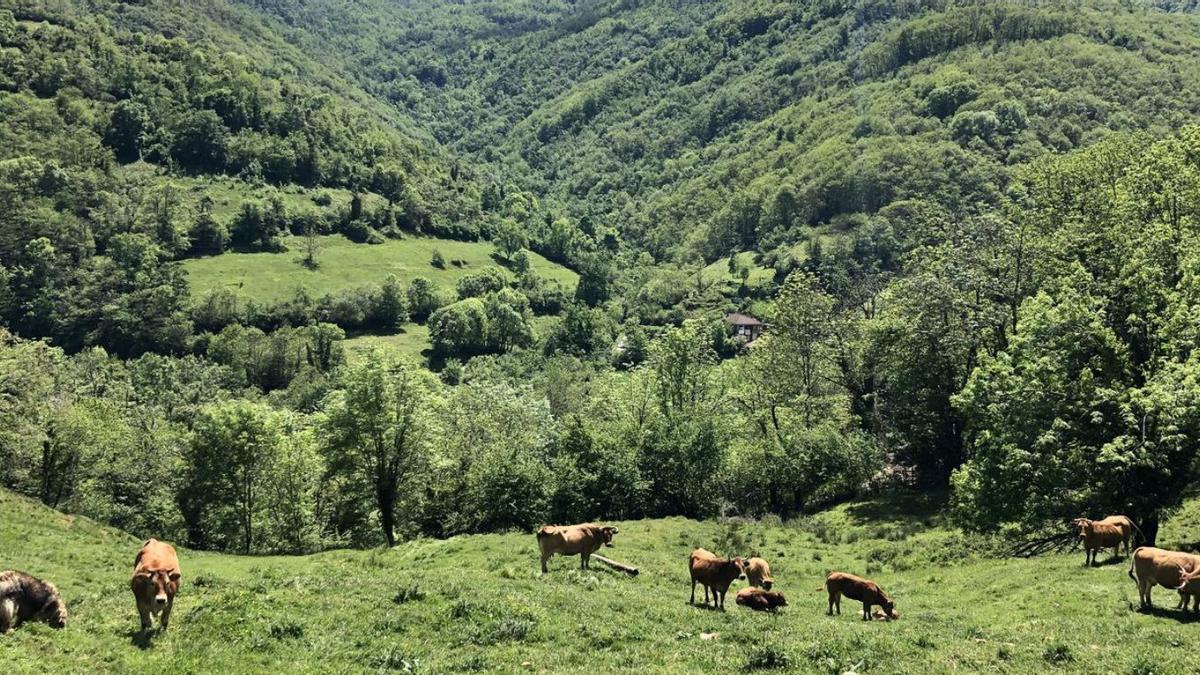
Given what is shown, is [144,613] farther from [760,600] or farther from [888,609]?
[888,609]

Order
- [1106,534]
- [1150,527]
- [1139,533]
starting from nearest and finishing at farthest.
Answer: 1. [1106,534]
2. [1139,533]
3. [1150,527]

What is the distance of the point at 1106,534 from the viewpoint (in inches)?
1016

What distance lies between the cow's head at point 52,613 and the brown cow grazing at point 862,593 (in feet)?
68.3

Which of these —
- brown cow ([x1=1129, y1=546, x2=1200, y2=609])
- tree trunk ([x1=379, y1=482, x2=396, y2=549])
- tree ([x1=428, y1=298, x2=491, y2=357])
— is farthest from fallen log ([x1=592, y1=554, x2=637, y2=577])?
tree ([x1=428, y1=298, x2=491, y2=357])

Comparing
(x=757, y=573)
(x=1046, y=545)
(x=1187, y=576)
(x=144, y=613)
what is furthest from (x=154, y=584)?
(x=1046, y=545)

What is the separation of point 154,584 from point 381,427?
32966mm

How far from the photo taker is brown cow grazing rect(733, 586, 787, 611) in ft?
76.2

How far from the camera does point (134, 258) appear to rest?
194 meters

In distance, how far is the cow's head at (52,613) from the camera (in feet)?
53.7

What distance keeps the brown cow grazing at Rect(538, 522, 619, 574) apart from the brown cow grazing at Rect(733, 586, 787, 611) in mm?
6151

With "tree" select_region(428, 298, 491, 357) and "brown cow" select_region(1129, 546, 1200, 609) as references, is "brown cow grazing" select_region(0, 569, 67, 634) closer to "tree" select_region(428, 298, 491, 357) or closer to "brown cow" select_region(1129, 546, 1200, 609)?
"brown cow" select_region(1129, 546, 1200, 609)

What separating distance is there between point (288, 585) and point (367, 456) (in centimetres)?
2872

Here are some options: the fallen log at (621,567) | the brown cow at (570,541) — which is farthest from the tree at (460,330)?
the brown cow at (570,541)

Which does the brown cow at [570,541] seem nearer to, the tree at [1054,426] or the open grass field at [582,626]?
the open grass field at [582,626]
